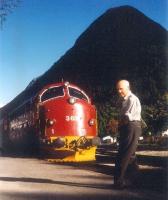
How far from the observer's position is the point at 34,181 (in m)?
7.25

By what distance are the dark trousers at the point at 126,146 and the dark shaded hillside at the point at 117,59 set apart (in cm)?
3970

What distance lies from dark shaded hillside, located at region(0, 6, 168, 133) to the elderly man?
39.6 metres

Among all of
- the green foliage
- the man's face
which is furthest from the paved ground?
the green foliage

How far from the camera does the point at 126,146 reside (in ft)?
19.5

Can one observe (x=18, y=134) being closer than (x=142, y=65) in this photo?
Yes

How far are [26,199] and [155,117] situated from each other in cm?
3647

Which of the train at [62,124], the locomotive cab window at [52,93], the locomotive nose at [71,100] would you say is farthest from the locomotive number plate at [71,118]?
the locomotive cab window at [52,93]

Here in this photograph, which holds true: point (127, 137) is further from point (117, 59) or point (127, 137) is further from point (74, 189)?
point (117, 59)

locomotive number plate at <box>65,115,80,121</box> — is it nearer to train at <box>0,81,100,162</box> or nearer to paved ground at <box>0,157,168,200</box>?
train at <box>0,81,100,162</box>

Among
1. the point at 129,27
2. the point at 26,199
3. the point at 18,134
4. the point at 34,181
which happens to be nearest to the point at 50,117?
the point at 18,134

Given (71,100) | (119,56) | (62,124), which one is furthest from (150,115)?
(62,124)

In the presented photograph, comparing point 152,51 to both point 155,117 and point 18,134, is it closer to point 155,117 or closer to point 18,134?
point 155,117

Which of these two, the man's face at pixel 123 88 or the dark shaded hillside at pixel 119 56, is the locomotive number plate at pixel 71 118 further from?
the dark shaded hillside at pixel 119 56

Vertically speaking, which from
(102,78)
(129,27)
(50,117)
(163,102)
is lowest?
(50,117)
